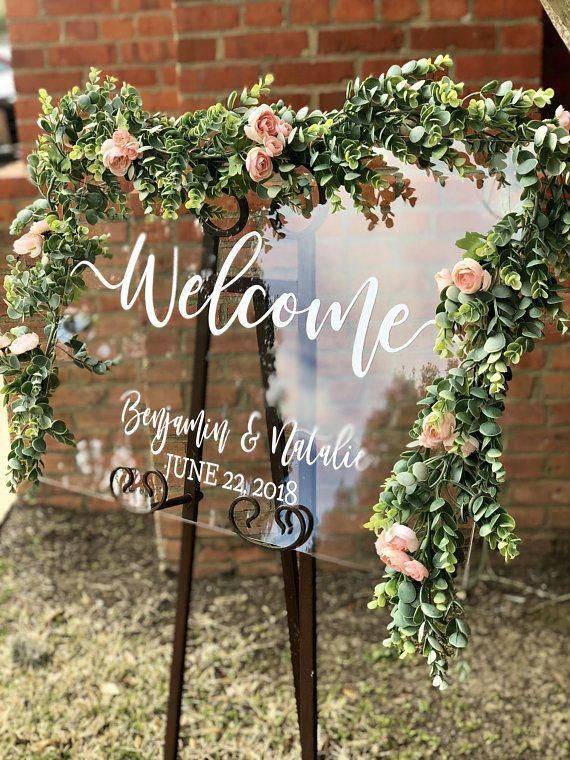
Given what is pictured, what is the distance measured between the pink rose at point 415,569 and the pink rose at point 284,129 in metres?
0.68

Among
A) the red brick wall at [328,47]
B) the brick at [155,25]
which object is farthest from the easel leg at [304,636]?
the brick at [155,25]

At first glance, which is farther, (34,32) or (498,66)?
(34,32)

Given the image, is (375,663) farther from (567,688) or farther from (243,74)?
(243,74)

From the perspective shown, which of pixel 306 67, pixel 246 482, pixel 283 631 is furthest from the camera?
pixel 283 631

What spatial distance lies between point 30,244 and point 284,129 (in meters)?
0.51

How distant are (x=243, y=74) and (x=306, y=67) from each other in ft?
0.54

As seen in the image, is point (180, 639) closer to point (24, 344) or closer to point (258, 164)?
point (24, 344)

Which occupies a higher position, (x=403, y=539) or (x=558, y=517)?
(x=558, y=517)

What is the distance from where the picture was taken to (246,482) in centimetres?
149

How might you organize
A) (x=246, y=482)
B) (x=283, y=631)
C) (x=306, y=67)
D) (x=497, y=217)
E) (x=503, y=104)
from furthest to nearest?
(x=283, y=631) < (x=306, y=67) < (x=246, y=482) < (x=497, y=217) < (x=503, y=104)

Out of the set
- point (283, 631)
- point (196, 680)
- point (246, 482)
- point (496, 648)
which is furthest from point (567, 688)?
point (246, 482)

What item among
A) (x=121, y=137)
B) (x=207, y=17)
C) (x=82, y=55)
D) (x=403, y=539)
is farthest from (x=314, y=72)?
(x=403, y=539)

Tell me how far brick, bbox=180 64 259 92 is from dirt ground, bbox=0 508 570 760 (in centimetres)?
152

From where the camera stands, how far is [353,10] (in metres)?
2.12
